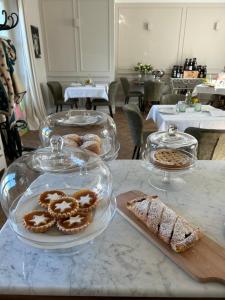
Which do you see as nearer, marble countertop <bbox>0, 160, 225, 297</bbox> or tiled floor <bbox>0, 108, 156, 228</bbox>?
marble countertop <bbox>0, 160, 225, 297</bbox>

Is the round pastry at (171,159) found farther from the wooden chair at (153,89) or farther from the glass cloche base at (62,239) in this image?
the wooden chair at (153,89)

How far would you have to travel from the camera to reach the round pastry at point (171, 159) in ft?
3.02

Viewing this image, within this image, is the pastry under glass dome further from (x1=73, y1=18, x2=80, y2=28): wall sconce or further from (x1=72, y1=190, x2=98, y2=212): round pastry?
(x1=73, y1=18, x2=80, y2=28): wall sconce

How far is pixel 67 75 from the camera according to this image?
496 cm

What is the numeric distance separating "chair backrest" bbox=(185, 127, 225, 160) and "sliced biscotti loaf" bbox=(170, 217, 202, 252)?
1214mm

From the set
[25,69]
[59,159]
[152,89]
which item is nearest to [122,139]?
[152,89]

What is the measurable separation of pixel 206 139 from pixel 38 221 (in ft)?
4.75

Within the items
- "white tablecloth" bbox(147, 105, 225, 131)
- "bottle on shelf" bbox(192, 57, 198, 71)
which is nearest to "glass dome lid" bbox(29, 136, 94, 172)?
"white tablecloth" bbox(147, 105, 225, 131)

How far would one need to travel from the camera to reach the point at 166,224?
25.2 inches

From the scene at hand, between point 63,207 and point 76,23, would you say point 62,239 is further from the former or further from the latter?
point 76,23

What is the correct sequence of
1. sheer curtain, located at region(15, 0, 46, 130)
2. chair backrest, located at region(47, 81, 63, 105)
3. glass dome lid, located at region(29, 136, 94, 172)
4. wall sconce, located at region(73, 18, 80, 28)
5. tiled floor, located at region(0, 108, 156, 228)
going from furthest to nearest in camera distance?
wall sconce, located at region(73, 18, 80, 28) < chair backrest, located at region(47, 81, 63, 105) < sheer curtain, located at region(15, 0, 46, 130) < tiled floor, located at region(0, 108, 156, 228) < glass dome lid, located at region(29, 136, 94, 172)

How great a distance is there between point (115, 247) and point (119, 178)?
1.27ft

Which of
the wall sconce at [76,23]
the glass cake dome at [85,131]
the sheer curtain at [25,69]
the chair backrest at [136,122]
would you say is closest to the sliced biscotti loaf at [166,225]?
the glass cake dome at [85,131]

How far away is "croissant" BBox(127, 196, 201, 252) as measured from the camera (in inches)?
23.8
